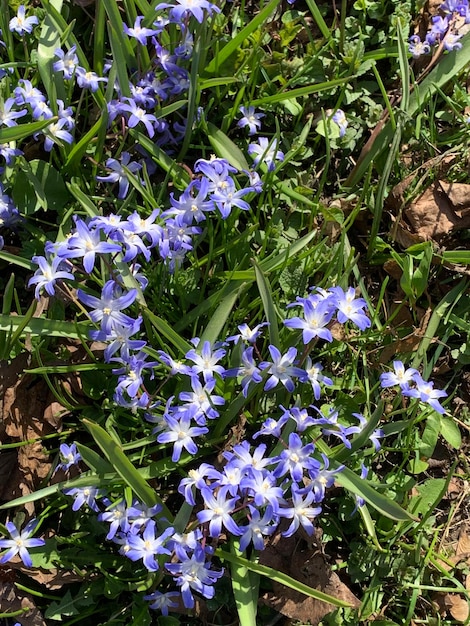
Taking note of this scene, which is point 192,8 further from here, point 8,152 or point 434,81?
point 434,81

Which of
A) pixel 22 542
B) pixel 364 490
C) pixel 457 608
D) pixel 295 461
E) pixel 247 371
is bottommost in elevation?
pixel 457 608

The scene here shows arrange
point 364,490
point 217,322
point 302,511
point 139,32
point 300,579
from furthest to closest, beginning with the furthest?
1. point 139,32
2. point 300,579
3. point 217,322
4. point 364,490
5. point 302,511

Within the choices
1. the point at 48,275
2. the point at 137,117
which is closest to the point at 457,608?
the point at 48,275

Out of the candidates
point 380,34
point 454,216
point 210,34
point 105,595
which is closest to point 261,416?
point 105,595

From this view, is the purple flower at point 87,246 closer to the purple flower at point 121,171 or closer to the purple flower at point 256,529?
the purple flower at point 121,171

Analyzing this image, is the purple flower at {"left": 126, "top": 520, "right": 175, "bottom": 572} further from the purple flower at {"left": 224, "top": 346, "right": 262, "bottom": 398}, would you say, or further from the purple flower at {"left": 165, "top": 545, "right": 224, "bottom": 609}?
the purple flower at {"left": 224, "top": 346, "right": 262, "bottom": 398}

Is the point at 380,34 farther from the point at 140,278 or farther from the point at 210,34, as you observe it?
the point at 140,278

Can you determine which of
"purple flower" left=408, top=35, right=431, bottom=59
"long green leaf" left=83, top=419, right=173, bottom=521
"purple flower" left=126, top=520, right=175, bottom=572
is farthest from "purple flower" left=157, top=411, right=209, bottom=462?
"purple flower" left=408, top=35, right=431, bottom=59
